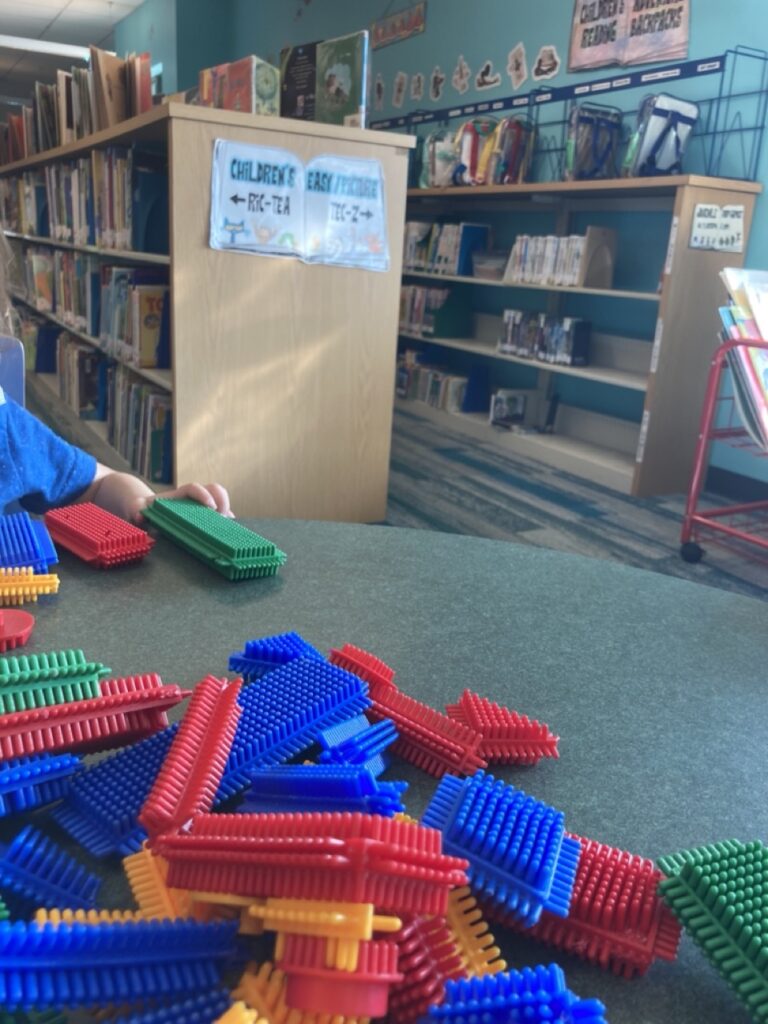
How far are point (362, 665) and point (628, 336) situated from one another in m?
3.64

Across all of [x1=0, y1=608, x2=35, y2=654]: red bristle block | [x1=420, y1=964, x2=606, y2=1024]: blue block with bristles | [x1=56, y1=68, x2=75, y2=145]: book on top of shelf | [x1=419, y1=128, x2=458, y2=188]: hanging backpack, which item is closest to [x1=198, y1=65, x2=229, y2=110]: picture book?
[x1=56, y1=68, x2=75, y2=145]: book on top of shelf

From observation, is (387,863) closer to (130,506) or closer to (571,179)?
(130,506)

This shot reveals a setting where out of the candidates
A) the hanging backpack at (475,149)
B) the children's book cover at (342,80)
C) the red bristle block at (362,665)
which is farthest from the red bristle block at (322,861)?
the hanging backpack at (475,149)

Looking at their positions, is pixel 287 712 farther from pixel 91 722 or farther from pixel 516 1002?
pixel 516 1002

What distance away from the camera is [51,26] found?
29.4ft

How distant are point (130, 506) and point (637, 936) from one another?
2.86 feet

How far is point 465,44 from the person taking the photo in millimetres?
4840

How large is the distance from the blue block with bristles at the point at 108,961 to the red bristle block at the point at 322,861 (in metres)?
0.03

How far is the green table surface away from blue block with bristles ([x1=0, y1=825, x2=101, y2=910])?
2 centimetres

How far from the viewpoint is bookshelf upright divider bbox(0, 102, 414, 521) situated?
2.25 metres

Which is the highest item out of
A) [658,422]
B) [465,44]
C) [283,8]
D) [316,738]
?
[283,8]

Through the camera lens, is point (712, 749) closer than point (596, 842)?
No

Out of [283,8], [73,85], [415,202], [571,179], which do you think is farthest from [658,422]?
[283,8]

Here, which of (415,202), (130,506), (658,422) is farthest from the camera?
(415,202)
